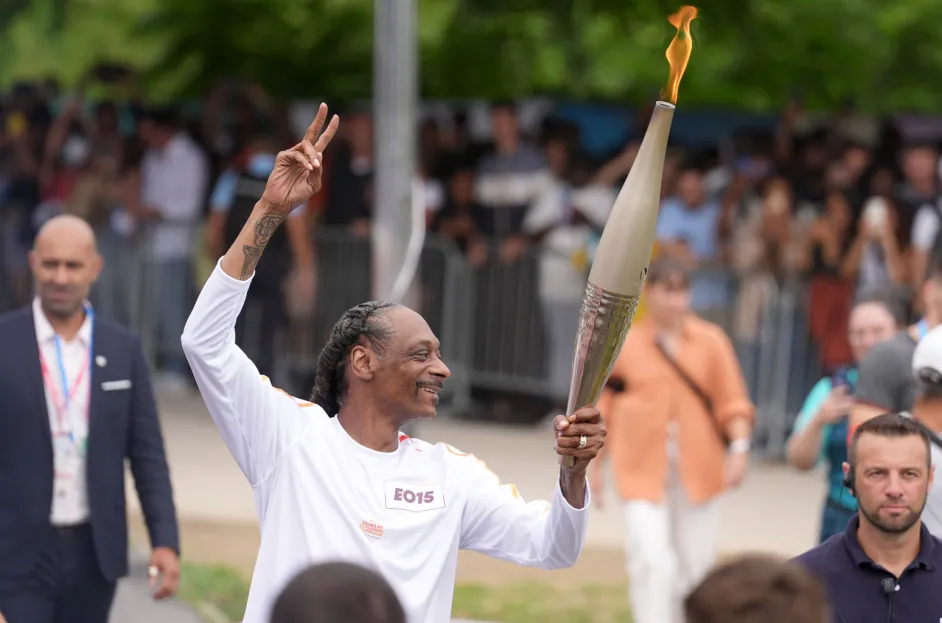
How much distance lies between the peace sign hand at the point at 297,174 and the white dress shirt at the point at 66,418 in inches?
83.1

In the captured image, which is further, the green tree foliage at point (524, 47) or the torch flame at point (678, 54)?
the green tree foliage at point (524, 47)

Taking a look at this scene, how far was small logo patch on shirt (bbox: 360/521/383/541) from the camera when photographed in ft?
15.4

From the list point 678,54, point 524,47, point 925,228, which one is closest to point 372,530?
point 678,54

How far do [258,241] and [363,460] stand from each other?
658 millimetres

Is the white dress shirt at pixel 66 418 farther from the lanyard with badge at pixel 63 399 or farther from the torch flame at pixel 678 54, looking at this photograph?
the torch flame at pixel 678 54

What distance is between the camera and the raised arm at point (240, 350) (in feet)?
15.4

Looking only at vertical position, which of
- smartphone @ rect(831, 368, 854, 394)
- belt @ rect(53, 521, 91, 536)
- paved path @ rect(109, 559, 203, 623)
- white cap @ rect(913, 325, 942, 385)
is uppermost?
white cap @ rect(913, 325, 942, 385)

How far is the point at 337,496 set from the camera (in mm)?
4738

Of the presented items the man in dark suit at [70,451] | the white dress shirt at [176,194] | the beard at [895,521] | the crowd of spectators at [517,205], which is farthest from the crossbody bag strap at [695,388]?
the white dress shirt at [176,194]

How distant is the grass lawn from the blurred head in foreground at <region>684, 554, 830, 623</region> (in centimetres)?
633

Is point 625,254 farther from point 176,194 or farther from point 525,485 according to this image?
point 176,194

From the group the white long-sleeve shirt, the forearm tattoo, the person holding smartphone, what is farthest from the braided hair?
the person holding smartphone

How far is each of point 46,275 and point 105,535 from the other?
39.2 inches

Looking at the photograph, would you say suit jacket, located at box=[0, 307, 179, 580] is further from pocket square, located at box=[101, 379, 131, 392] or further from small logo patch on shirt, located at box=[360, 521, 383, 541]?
small logo patch on shirt, located at box=[360, 521, 383, 541]
